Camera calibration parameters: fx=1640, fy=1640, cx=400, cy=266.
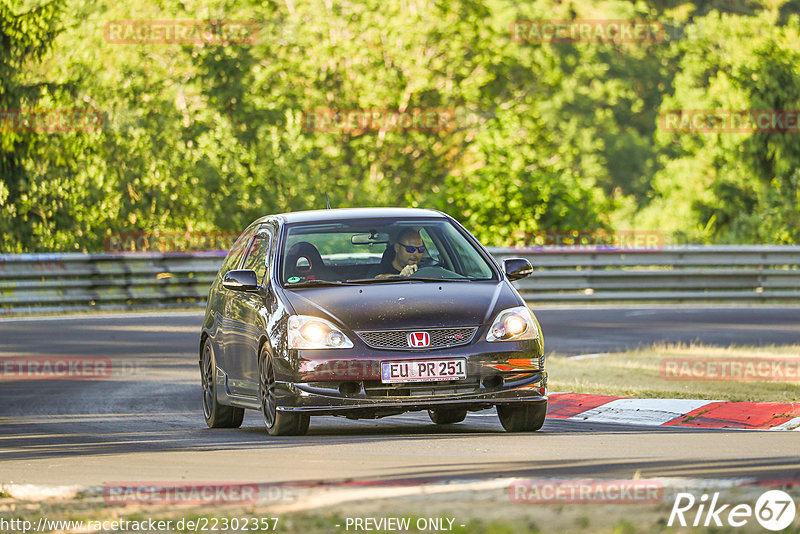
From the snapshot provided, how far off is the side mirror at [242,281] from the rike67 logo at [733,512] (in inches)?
192

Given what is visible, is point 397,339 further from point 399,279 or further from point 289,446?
point 289,446

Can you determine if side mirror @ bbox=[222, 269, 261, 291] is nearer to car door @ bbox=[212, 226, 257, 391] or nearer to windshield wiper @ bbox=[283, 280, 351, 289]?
windshield wiper @ bbox=[283, 280, 351, 289]

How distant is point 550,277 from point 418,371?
18.7 m

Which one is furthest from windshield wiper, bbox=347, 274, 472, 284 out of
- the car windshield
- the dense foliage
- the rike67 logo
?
the dense foliage

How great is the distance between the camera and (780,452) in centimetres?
901

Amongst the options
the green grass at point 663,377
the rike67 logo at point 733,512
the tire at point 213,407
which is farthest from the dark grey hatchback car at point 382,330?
the rike67 logo at point 733,512

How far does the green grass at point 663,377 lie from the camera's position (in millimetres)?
13516

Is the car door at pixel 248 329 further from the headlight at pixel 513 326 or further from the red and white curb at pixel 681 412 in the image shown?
the red and white curb at pixel 681 412

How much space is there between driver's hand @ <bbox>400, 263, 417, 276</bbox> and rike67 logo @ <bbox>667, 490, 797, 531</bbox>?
450 centimetres

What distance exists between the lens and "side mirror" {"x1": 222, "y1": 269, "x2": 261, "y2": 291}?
1125 centimetres

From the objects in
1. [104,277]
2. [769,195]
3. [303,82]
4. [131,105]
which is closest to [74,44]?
[131,105]

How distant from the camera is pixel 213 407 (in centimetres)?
1223

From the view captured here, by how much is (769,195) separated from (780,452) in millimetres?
29506

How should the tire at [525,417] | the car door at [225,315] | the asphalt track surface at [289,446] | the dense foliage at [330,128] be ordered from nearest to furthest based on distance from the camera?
the asphalt track surface at [289,446] → the tire at [525,417] → the car door at [225,315] → the dense foliage at [330,128]
